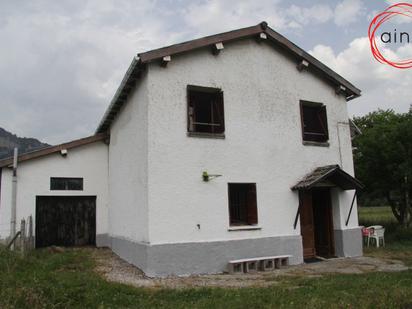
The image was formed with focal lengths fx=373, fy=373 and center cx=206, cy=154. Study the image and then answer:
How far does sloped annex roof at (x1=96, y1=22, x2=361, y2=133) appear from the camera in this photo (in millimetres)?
10344

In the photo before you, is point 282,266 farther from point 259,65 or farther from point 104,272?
point 259,65

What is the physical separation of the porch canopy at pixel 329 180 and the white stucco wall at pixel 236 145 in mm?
337

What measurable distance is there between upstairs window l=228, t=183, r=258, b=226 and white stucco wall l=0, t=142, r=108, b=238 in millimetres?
6319

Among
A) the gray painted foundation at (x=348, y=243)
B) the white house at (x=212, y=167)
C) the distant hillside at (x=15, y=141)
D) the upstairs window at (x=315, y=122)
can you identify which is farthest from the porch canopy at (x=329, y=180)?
the distant hillside at (x=15, y=141)

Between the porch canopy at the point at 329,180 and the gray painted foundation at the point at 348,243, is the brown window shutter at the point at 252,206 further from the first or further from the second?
the gray painted foundation at the point at 348,243

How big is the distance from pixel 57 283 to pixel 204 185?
15.4 feet

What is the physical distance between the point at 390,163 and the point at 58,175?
14342 millimetres

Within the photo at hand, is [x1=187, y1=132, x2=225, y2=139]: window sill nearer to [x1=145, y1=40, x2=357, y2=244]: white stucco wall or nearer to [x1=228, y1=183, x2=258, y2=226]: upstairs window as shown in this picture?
[x1=145, y1=40, x2=357, y2=244]: white stucco wall

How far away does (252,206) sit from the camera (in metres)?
11.4

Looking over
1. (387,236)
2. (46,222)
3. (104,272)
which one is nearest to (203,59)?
(104,272)

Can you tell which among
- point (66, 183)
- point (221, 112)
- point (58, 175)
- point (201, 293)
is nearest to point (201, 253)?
point (201, 293)

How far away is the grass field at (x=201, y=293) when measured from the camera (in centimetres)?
620

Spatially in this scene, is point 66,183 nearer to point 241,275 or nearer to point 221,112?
point 221,112

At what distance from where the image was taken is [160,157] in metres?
10.3
